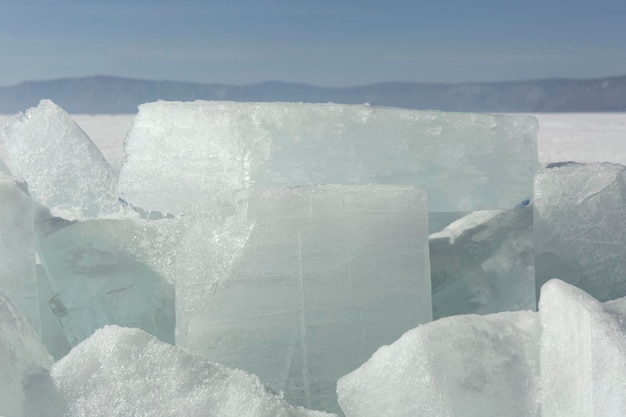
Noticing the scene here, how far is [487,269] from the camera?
169 cm

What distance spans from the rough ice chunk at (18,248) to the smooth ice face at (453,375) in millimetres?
624

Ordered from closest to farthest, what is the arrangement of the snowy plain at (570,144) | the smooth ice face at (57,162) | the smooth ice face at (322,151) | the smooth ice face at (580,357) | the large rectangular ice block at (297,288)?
the smooth ice face at (580,357) → the large rectangular ice block at (297,288) → the smooth ice face at (322,151) → the smooth ice face at (57,162) → the snowy plain at (570,144)

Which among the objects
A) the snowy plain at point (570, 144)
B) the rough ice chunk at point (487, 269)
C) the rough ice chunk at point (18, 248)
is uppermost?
the rough ice chunk at point (18, 248)

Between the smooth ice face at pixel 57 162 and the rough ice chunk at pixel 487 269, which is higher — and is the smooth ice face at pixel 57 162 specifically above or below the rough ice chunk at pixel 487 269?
above

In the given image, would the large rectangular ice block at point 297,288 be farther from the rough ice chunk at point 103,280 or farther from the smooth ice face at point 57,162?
the smooth ice face at point 57,162

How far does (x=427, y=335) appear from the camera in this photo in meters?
1.13

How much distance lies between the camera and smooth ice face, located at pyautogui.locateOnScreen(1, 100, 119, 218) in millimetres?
1915

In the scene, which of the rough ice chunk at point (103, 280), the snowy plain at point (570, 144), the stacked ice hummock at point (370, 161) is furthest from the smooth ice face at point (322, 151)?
the snowy plain at point (570, 144)

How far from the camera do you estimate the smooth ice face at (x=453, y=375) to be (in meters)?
1.10

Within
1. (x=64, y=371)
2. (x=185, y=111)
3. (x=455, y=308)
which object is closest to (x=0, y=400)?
(x=64, y=371)

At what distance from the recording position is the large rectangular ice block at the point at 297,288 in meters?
1.35

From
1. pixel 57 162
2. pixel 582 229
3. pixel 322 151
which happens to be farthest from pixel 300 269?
pixel 57 162

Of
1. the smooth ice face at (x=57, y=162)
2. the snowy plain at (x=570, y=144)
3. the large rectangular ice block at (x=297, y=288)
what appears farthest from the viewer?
the snowy plain at (x=570, y=144)

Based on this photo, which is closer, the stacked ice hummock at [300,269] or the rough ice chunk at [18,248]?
the stacked ice hummock at [300,269]
